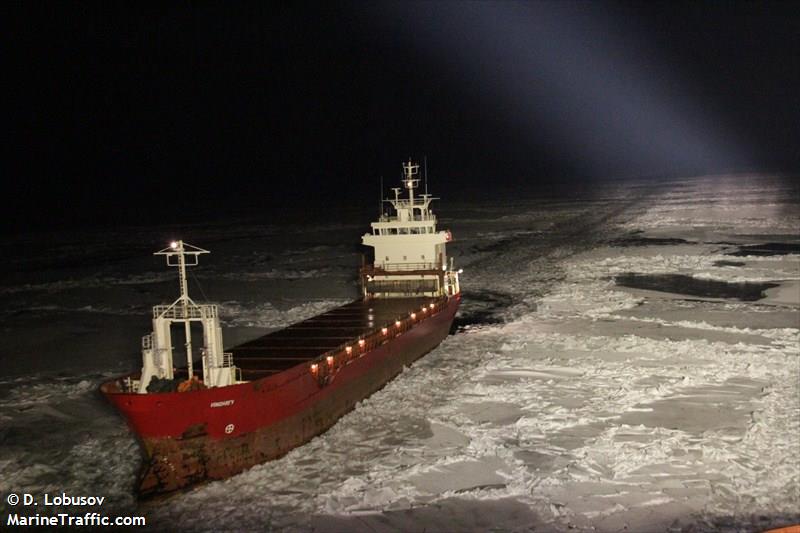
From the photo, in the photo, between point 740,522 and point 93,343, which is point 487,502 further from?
point 93,343

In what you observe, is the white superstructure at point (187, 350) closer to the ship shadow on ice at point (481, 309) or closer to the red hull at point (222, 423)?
the red hull at point (222, 423)

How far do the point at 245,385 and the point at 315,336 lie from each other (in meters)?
5.17

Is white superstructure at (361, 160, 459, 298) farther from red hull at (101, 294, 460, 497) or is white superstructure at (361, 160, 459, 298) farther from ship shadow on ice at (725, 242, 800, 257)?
ship shadow on ice at (725, 242, 800, 257)

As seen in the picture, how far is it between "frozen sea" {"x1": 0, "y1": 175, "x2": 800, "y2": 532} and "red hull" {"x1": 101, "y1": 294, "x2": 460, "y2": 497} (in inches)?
12.0

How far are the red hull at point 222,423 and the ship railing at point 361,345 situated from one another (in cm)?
15

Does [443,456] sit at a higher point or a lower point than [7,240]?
lower

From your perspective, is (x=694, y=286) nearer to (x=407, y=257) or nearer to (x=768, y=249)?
(x=407, y=257)

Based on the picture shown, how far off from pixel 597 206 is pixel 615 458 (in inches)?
2442

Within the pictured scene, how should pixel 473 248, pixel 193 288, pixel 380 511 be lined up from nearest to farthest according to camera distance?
pixel 380 511 < pixel 193 288 < pixel 473 248

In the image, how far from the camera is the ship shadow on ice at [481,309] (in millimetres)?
21781

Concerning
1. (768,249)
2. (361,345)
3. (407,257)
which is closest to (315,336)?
(361,345)

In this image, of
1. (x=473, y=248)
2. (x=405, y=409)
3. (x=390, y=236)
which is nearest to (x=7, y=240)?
(x=473, y=248)

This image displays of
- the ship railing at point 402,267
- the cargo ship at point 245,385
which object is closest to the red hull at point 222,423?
the cargo ship at point 245,385

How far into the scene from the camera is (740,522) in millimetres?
8789
